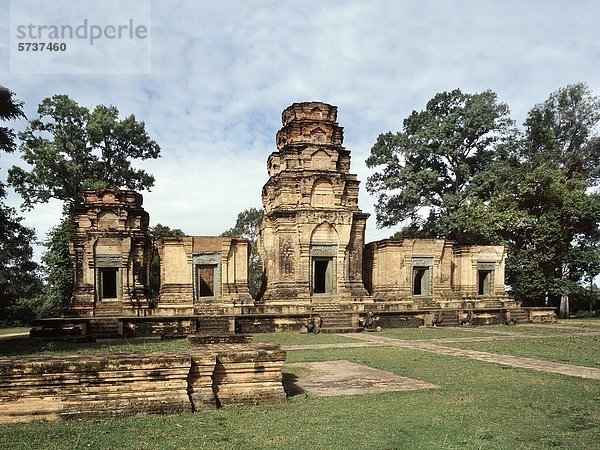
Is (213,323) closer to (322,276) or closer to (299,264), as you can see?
(299,264)

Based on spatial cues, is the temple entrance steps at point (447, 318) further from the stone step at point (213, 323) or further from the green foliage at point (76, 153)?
the green foliage at point (76, 153)

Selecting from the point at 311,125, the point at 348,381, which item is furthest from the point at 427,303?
the point at 348,381

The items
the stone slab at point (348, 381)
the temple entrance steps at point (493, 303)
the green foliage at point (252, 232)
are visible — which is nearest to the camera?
the stone slab at point (348, 381)

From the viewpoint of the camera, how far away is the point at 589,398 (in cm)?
744

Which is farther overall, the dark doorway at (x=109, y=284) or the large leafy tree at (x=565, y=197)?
the large leafy tree at (x=565, y=197)

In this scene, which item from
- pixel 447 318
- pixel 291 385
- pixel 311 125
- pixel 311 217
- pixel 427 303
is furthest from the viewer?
pixel 311 125

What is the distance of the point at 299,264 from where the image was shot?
80.2 feet

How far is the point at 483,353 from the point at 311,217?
13112 mm

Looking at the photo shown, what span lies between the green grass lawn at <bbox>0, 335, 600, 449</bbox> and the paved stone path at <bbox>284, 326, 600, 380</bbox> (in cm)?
194

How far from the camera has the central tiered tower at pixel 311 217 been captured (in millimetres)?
24438

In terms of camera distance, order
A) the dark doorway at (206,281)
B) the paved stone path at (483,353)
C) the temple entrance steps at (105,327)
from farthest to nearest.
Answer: the dark doorway at (206,281), the temple entrance steps at (105,327), the paved stone path at (483,353)

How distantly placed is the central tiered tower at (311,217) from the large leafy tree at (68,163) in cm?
1182

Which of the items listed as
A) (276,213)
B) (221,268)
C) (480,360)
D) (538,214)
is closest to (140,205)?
(221,268)

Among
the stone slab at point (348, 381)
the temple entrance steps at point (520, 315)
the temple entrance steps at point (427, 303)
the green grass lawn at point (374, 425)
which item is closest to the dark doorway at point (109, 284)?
the temple entrance steps at point (427, 303)
